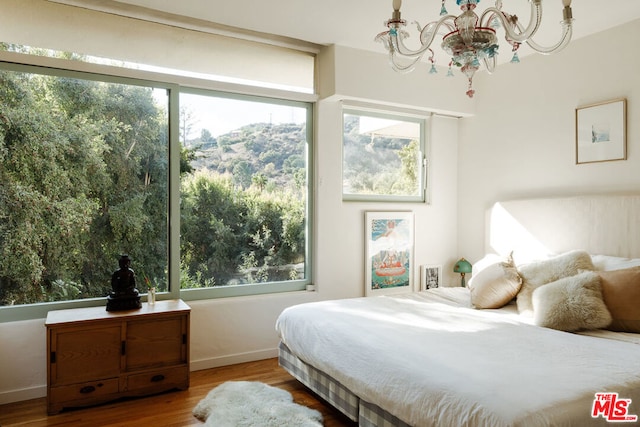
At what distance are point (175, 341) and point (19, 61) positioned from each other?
7.11ft

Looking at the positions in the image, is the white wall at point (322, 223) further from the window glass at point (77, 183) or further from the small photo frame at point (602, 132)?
the small photo frame at point (602, 132)

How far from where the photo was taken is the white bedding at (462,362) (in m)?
1.63

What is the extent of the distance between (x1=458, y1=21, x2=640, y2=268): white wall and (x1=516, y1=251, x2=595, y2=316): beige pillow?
0.76 m

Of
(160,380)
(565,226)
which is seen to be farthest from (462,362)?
(565,226)

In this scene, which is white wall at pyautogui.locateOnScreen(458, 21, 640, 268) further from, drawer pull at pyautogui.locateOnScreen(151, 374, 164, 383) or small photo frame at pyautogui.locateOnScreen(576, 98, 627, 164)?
drawer pull at pyautogui.locateOnScreen(151, 374, 164, 383)

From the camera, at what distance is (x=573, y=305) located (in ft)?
8.60

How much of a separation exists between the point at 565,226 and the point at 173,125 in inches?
129

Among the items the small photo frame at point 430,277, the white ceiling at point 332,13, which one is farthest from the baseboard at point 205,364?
the white ceiling at point 332,13

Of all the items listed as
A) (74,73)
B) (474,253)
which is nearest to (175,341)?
(74,73)

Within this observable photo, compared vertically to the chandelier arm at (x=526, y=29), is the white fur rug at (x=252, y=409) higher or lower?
lower

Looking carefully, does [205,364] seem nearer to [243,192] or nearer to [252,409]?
[252,409]

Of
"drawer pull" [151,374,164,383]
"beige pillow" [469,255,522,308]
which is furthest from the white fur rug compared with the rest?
"beige pillow" [469,255,522,308]

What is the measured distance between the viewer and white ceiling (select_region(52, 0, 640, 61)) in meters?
3.05

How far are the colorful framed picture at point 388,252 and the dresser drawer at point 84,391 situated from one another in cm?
229
